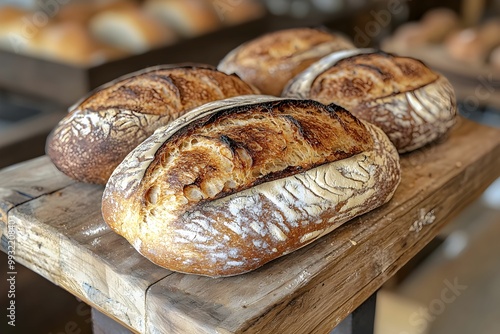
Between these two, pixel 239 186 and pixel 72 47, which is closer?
pixel 239 186

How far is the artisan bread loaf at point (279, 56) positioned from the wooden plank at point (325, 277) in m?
0.41

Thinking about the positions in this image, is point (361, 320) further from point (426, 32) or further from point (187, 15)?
point (426, 32)

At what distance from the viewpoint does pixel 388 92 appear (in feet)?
4.44

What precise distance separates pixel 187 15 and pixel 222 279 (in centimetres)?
195

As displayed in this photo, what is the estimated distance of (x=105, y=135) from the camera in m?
1.20

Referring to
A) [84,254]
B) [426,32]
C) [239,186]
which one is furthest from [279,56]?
[426,32]

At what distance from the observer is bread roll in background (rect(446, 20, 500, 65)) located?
2.95m

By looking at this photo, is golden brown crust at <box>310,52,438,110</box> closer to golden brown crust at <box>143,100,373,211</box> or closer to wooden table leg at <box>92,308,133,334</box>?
golden brown crust at <box>143,100,373,211</box>

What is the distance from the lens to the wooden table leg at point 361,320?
1221 millimetres

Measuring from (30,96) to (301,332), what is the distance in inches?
70.7

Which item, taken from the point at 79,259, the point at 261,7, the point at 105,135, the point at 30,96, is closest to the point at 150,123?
the point at 105,135

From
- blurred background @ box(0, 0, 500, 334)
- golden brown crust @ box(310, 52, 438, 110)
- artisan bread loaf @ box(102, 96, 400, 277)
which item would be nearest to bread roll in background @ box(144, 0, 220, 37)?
blurred background @ box(0, 0, 500, 334)

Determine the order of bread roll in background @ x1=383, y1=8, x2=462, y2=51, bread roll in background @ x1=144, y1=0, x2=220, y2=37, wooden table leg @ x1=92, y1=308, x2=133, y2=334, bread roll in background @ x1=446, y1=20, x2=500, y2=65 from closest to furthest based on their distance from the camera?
wooden table leg @ x1=92, y1=308, x2=133, y2=334
bread roll in background @ x1=144, y1=0, x2=220, y2=37
bread roll in background @ x1=446, y1=20, x2=500, y2=65
bread roll in background @ x1=383, y1=8, x2=462, y2=51

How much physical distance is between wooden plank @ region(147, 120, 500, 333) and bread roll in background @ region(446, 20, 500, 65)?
1733 millimetres
